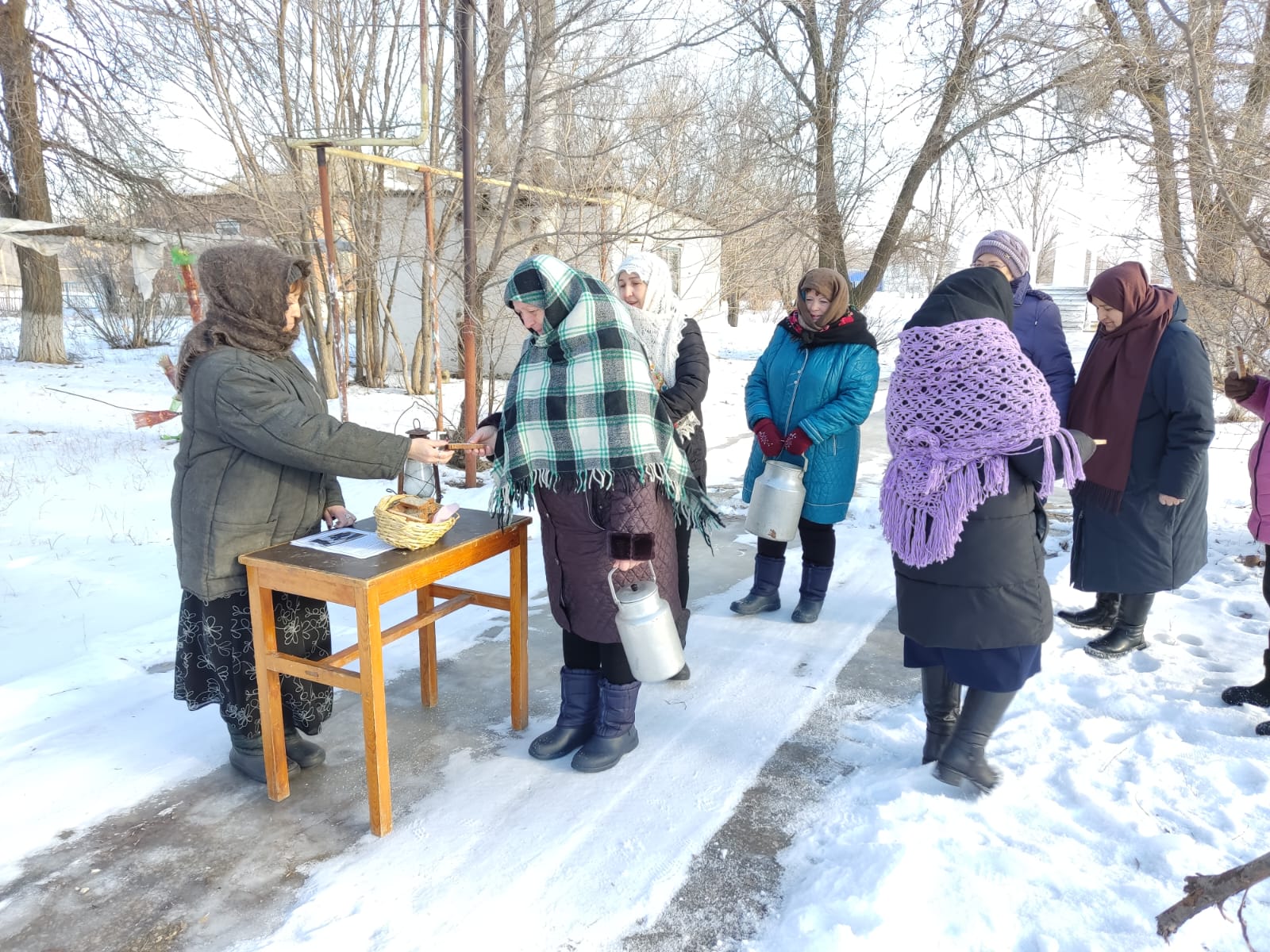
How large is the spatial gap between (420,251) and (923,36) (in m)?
5.69

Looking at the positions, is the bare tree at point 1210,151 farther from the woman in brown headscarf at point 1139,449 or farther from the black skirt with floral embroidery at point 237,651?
the black skirt with floral embroidery at point 237,651

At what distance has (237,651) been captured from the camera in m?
2.59

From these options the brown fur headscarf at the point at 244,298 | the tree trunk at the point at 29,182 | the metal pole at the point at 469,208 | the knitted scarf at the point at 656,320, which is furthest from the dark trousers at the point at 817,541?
the tree trunk at the point at 29,182

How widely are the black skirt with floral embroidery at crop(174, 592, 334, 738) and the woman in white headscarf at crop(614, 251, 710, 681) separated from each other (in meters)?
1.46

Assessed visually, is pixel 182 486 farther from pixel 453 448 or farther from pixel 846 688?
pixel 846 688

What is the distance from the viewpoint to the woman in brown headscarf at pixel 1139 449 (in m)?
3.12

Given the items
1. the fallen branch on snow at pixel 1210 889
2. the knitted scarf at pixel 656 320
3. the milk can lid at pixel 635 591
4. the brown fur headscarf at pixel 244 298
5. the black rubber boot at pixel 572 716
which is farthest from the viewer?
the knitted scarf at pixel 656 320

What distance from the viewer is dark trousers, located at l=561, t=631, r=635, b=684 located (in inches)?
107

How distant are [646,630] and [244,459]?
4.29 feet

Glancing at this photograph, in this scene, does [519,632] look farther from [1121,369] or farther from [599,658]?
[1121,369]

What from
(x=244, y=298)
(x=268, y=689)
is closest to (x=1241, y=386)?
(x=244, y=298)

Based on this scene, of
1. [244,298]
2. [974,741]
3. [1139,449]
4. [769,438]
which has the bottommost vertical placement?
[974,741]

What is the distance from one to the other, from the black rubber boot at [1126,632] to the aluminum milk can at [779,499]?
137cm

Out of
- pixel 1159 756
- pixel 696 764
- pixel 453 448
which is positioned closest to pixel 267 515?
pixel 453 448
